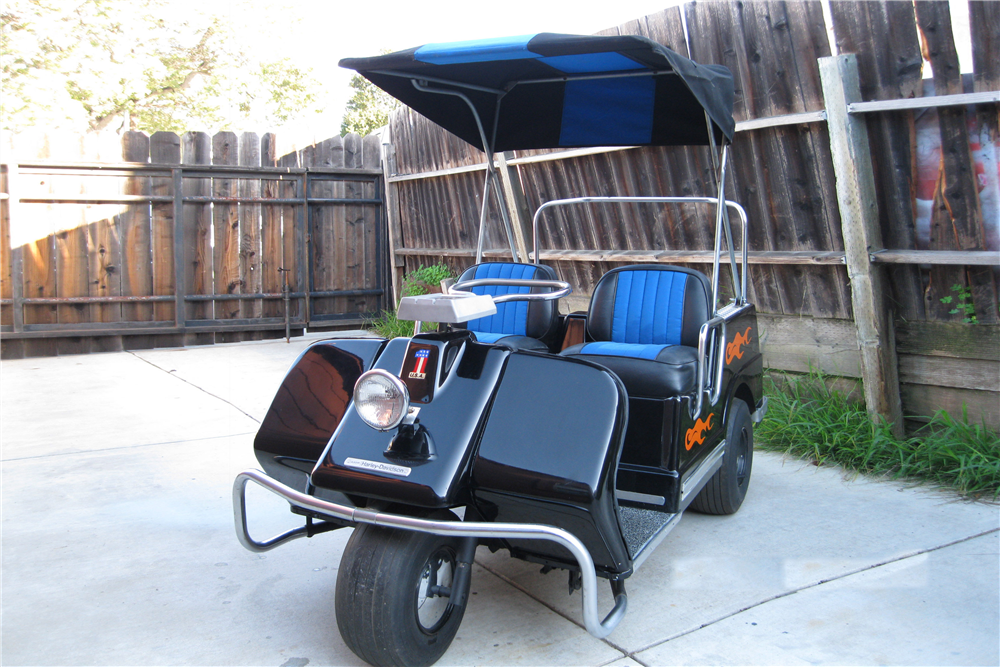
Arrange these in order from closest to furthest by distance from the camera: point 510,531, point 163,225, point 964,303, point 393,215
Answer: point 510,531 → point 964,303 → point 163,225 → point 393,215

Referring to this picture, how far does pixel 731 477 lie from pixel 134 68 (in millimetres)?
13893

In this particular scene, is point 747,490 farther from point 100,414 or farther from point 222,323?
point 222,323

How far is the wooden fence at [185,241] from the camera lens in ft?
24.0

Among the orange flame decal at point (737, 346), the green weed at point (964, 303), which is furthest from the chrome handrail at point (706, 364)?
the green weed at point (964, 303)

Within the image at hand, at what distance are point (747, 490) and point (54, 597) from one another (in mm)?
2872

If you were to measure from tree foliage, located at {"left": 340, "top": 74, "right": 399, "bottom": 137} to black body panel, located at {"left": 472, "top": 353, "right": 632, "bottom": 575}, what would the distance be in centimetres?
3232

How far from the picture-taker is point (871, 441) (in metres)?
4.00

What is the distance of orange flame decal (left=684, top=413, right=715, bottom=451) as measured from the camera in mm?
2656

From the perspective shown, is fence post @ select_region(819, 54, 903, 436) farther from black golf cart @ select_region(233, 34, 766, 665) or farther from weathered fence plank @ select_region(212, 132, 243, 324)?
weathered fence plank @ select_region(212, 132, 243, 324)

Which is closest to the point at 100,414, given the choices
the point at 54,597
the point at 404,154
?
the point at 54,597

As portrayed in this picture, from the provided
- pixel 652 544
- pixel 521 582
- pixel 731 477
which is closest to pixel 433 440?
pixel 652 544

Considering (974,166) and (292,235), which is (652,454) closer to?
(974,166)

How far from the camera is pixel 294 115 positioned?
806 inches

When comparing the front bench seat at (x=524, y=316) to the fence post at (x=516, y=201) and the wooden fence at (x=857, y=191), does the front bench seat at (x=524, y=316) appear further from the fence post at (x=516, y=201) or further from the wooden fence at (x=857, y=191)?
the fence post at (x=516, y=201)
